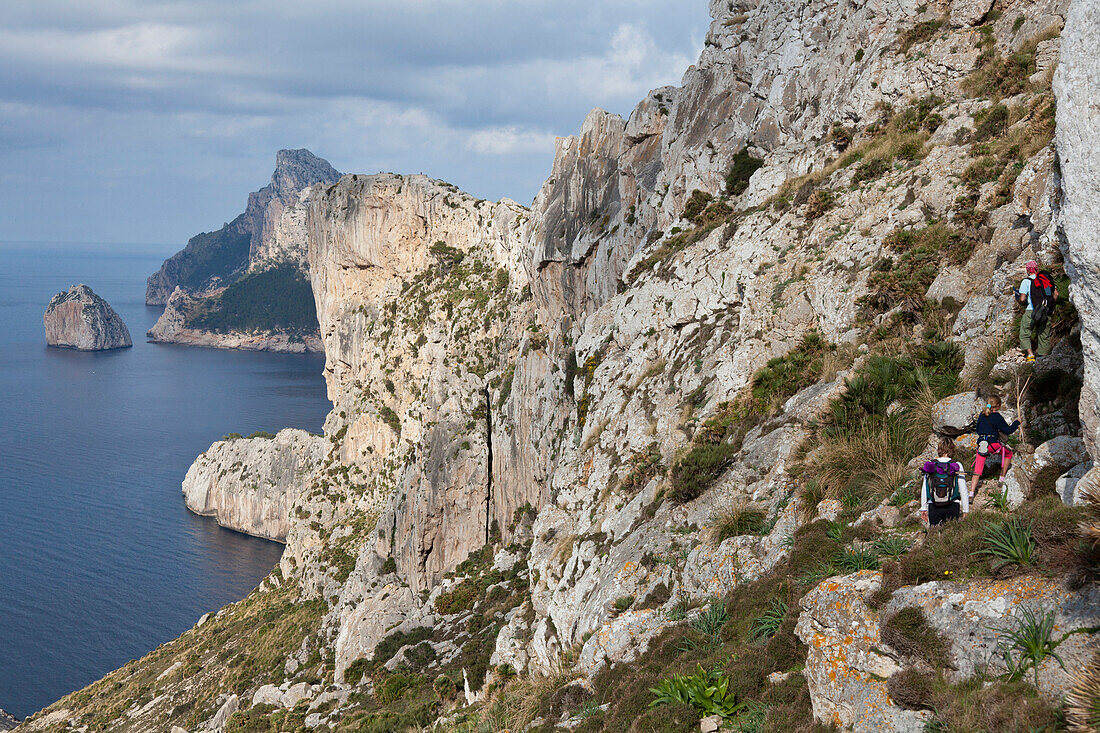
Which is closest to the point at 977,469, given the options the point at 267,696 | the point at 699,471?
the point at 699,471

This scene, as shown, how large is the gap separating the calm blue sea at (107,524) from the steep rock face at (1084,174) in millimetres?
83543

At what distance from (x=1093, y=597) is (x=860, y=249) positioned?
13.5 meters

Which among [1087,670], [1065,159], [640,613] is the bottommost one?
[640,613]

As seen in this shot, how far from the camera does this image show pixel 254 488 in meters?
105

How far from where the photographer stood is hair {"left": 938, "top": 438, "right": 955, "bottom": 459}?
10156 mm

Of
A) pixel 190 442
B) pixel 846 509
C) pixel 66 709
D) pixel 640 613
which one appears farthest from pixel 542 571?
pixel 190 442

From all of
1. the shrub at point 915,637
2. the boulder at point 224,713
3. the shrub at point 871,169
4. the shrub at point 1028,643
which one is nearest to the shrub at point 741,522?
the shrub at point 915,637

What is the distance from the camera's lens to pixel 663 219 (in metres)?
30.5

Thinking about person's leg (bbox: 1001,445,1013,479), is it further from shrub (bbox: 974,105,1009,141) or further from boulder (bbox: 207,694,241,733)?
boulder (bbox: 207,694,241,733)

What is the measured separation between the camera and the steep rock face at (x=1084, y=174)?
694 cm

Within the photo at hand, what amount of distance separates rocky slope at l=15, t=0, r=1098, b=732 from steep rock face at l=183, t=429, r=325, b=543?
191 feet

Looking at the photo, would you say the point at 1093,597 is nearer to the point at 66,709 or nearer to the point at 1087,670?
the point at 1087,670

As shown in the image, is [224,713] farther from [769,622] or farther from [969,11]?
[969,11]

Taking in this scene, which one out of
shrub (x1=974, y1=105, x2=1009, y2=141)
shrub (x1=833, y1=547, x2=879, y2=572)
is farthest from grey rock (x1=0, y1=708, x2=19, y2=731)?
shrub (x1=974, y1=105, x2=1009, y2=141)
